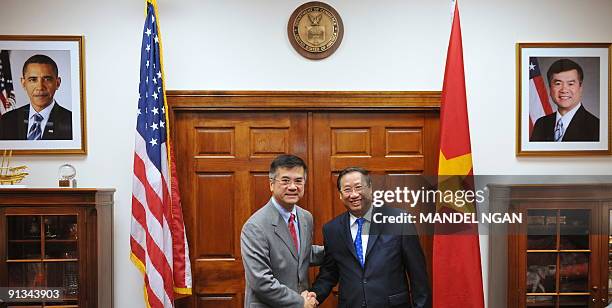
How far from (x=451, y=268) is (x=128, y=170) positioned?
2071mm

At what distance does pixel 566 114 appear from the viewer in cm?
414

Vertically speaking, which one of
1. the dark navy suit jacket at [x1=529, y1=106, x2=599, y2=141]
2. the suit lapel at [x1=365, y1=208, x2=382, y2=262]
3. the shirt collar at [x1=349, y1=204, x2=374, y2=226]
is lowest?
the suit lapel at [x1=365, y1=208, x2=382, y2=262]

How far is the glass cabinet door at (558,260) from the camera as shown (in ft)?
12.6

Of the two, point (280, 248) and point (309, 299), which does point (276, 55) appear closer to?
point (280, 248)

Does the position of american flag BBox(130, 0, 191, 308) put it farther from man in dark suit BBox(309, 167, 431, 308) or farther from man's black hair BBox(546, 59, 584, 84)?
man's black hair BBox(546, 59, 584, 84)

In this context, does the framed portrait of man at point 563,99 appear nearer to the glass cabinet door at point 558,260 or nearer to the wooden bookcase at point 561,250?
the wooden bookcase at point 561,250

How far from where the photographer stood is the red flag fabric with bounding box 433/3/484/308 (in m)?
3.54

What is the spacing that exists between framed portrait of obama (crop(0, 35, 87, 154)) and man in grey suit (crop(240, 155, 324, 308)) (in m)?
1.58

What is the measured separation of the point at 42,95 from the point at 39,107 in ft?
0.25

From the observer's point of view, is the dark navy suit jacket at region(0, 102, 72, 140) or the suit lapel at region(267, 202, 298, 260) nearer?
the suit lapel at region(267, 202, 298, 260)

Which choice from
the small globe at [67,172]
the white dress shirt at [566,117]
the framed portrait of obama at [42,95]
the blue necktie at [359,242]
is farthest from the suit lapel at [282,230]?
the white dress shirt at [566,117]

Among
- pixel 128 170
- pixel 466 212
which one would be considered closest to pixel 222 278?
pixel 128 170

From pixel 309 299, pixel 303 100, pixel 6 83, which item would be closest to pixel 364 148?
pixel 303 100

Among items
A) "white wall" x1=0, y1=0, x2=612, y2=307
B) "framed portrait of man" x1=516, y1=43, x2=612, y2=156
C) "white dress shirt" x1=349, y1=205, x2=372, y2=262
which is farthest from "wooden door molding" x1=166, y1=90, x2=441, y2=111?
"white dress shirt" x1=349, y1=205, x2=372, y2=262
